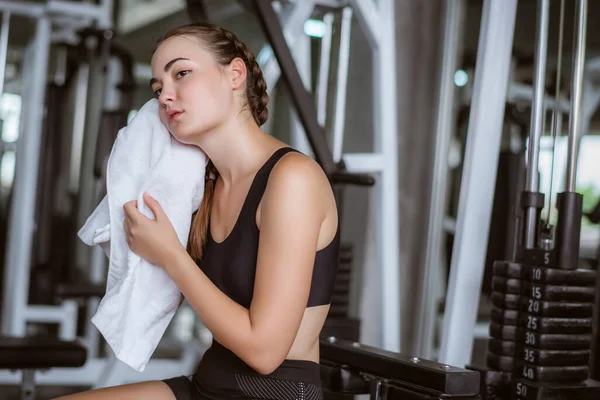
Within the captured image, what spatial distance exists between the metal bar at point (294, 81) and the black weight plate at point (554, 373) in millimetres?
876

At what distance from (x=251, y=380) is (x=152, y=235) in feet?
0.99

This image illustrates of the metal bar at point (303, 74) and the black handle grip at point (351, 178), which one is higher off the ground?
the metal bar at point (303, 74)

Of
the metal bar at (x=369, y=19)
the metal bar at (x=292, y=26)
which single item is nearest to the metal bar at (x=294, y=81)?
the metal bar at (x=369, y=19)

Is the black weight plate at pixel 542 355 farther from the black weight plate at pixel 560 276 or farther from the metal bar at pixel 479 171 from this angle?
the metal bar at pixel 479 171

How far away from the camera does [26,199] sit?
3514mm

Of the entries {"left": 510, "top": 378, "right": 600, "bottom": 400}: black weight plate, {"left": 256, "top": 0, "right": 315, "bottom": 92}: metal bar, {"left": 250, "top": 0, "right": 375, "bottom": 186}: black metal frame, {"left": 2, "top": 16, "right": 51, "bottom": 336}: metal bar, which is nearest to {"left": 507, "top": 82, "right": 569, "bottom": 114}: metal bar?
{"left": 256, "top": 0, "right": 315, "bottom": 92}: metal bar

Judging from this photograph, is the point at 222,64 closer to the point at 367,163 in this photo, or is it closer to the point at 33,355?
the point at 367,163

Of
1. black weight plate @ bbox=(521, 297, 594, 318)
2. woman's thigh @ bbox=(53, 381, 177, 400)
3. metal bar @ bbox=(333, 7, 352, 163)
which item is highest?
metal bar @ bbox=(333, 7, 352, 163)

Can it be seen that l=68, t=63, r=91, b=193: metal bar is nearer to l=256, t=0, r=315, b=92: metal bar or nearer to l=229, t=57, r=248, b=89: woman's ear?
l=256, t=0, r=315, b=92: metal bar

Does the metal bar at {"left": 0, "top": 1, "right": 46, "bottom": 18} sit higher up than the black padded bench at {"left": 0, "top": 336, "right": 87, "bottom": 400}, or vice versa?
the metal bar at {"left": 0, "top": 1, "right": 46, "bottom": 18}

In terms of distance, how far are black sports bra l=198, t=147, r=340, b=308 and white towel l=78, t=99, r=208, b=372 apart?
0.08 m

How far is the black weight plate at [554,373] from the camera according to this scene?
1575 millimetres

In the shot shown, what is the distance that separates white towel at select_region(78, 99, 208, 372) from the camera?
1.26 meters

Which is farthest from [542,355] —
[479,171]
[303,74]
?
[303,74]
